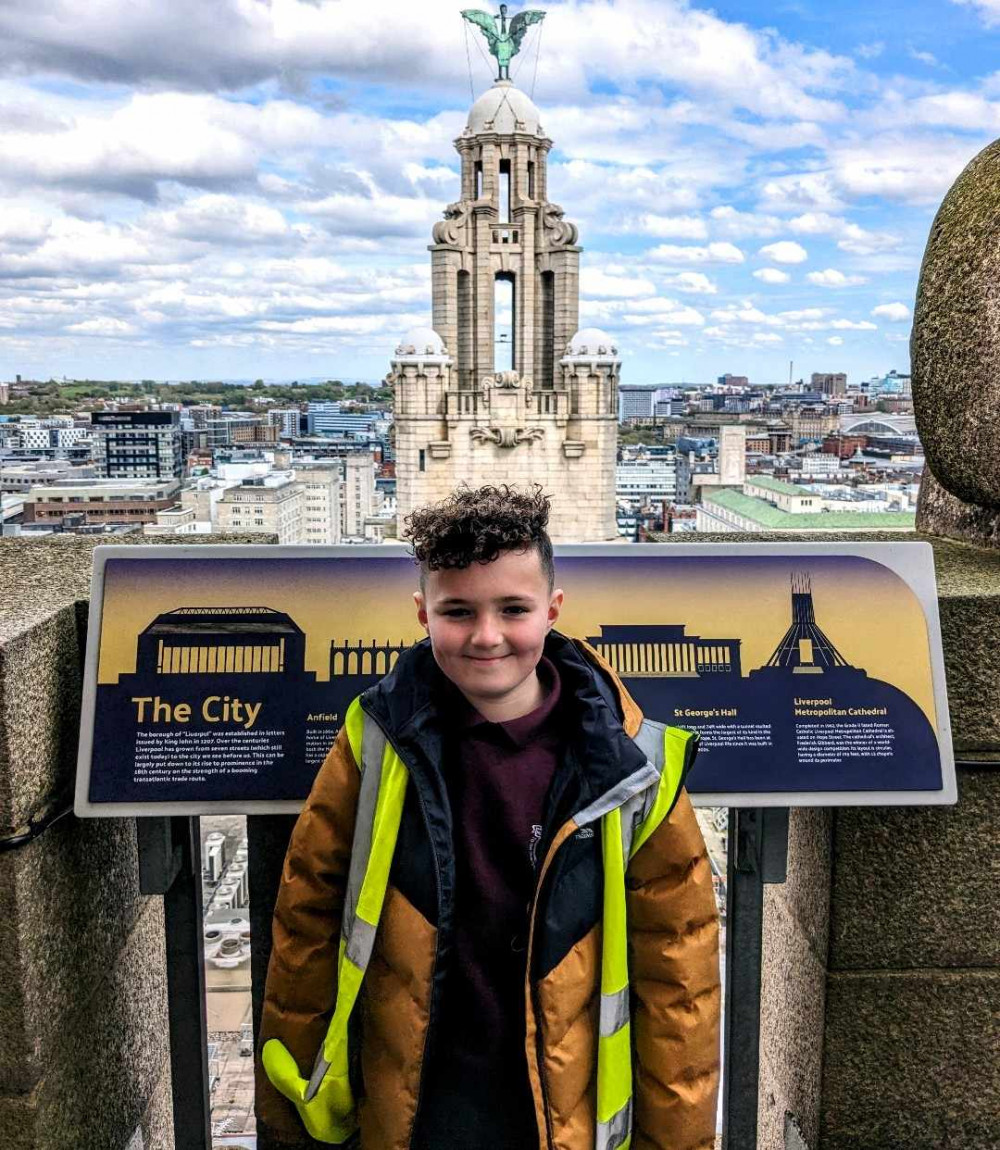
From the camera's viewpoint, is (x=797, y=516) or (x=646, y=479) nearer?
(x=797, y=516)

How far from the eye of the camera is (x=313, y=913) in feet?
6.72

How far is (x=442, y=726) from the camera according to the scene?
2.04m

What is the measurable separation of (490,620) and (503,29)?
29.5m

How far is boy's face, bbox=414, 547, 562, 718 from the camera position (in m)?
1.97

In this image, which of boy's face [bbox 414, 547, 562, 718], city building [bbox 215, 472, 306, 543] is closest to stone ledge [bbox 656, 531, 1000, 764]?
boy's face [bbox 414, 547, 562, 718]

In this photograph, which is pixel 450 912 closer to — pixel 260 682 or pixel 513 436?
pixel 260 682

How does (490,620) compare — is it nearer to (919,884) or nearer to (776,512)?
(919,884)

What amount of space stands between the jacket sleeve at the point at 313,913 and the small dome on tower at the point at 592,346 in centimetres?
2738

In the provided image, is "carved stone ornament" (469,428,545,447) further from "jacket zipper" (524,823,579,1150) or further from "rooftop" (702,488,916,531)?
"jacket zipper" (524,823,579,1150)

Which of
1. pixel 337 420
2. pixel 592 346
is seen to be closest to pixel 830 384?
pixel 337 420

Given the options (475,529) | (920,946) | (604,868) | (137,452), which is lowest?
(137,452)

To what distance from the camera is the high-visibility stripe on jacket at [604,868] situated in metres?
1.92

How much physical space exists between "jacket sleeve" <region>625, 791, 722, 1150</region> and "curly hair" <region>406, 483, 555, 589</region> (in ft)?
1.60

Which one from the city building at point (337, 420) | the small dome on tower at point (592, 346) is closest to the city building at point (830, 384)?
the city building at point (337, 420)
